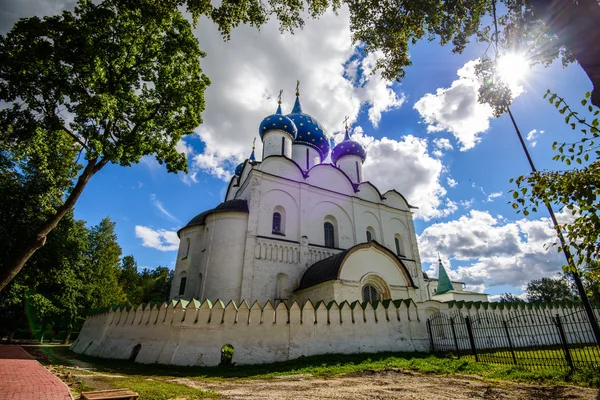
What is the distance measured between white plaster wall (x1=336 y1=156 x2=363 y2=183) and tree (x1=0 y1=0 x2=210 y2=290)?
53.3 ft

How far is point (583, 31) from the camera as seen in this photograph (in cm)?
400

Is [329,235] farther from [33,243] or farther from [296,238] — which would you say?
[33,243]

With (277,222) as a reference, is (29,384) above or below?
below

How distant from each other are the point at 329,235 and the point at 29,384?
16818 mm

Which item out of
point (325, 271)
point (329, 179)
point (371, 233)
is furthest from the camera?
point (371, 233)

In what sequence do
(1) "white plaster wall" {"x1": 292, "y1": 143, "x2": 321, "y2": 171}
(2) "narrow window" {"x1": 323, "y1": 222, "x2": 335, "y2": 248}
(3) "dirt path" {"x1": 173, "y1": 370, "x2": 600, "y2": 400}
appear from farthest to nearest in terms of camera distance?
(1) "white plaster wall" {"x1": 292, "y1": 143, "x2": 321, "y2": 171}
(2) "narrow window" {"x1": 323, "y1": 222, "x2": 335, "y2": 248}
(3) "dirt path" {"x1": 173, "y1": 370, "x2": 600, "y2": 400}

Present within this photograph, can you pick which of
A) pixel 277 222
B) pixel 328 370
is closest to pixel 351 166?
pixel 277 222

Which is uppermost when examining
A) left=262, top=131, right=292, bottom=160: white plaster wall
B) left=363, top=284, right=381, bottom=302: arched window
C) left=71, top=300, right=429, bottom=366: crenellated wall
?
left=262, top=131, right=292, bottom=160: white plaster wall

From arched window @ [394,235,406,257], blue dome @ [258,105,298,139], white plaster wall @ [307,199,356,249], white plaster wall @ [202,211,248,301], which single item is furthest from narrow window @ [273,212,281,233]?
arched window @ [394,235,406,257]

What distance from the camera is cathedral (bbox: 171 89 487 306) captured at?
16156mm

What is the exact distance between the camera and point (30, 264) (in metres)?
16.6

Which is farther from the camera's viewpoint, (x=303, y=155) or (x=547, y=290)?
(x=547, y=290)

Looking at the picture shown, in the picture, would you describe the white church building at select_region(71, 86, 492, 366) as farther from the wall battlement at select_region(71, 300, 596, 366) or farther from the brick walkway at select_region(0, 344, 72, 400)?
the brick walkway at select_region(0, 344, 72, 400)

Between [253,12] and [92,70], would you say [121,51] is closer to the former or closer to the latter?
[92,70]
